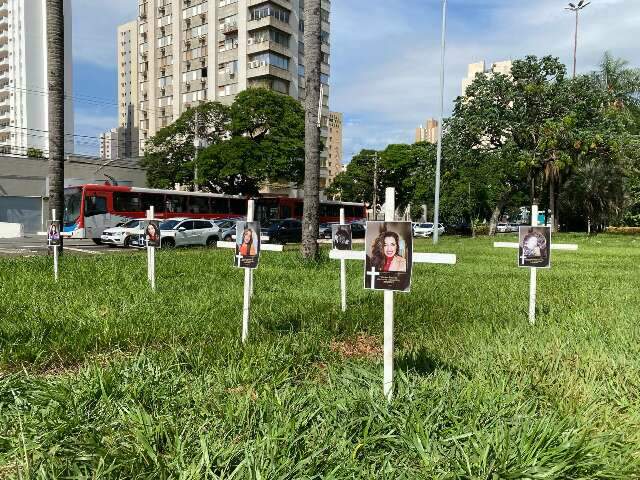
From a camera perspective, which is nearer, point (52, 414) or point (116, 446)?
point (116, 446)

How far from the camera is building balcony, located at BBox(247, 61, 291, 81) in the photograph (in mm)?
54188

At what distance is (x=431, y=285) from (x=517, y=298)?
1814mm

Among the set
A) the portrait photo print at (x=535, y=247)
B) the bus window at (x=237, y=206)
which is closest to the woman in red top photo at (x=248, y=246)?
the portrait photo print at (x=535, y=247)

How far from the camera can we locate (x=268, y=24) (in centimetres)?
5409

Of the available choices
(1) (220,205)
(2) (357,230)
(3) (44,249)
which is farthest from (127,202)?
(2) (357,230)

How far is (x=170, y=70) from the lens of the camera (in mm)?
62812

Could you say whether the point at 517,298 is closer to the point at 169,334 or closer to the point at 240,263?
the point at 240,263

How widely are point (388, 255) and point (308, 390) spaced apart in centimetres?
104

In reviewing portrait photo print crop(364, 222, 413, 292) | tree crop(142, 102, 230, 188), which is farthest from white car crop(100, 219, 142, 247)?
portrait photo print crop(364, 222, 413, 292)

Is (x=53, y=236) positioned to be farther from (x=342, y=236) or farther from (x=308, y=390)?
(x=308, y=390)

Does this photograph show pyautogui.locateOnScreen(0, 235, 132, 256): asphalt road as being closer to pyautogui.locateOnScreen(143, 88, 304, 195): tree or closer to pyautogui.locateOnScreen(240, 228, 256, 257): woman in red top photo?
pyautogui.locateOnScreen(143, 88, 304, 195): tree

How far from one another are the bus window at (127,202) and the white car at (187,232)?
3925 mm

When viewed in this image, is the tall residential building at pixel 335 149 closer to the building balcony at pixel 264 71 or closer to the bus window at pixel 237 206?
the building balcony at pixel 264 71

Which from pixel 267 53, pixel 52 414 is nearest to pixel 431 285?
A: pixel 52 414
